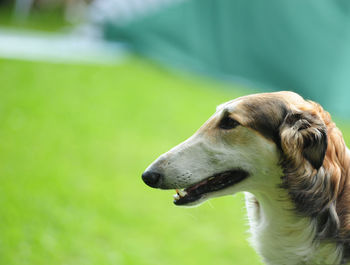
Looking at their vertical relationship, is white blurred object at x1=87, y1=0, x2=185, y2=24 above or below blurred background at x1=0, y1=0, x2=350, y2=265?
above

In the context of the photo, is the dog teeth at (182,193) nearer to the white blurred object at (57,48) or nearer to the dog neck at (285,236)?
the dog neck at (285,236)

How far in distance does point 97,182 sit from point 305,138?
392cm

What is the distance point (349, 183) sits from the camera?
10.2ft

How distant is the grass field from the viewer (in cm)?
505

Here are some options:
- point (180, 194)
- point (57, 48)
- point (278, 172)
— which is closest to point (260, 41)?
point (57, 48)

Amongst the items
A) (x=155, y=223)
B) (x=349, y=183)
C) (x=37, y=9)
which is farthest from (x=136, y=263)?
(x=37, y=9)

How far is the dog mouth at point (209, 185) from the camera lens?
3188 millimetres

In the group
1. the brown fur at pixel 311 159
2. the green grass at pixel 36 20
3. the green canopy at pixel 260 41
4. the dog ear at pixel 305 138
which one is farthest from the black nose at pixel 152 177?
the green grass at pixel 36 20

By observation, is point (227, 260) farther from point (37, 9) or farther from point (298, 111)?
point (37, 9)

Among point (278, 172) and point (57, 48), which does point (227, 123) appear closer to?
point (278, 172)

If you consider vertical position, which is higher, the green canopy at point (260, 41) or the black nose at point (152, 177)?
the green canopy at point (260, 41)

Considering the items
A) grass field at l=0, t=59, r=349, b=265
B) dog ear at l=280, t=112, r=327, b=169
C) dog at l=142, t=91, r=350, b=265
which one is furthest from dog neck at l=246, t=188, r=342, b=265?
grass field at l=0, t=59, r=349, b=265

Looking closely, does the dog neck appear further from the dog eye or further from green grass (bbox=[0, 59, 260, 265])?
green grass (bbox=[0, 59, 260, 265])

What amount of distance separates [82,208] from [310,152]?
11.2 feet
